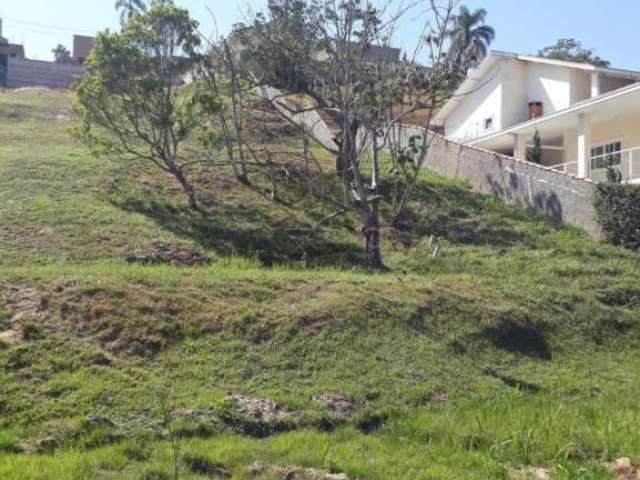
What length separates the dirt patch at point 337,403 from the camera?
797 cm

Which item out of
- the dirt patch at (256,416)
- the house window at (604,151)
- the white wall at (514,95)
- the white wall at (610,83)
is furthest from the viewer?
the white wall at (514,95)

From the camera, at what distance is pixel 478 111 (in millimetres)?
29234

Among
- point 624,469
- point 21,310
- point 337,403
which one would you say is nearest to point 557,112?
point 337,403

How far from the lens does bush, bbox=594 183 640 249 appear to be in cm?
1680

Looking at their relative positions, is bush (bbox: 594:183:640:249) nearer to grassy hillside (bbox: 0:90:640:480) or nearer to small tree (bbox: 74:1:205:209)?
grassy hillside (bbox: 0:90:640:480)

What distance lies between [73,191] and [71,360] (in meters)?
9.29

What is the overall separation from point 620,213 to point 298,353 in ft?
34.4

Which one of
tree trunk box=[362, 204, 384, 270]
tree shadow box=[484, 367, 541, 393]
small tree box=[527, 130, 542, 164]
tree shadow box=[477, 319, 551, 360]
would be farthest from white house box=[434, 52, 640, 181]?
tree shadow box=[484, 367, 541, 393]

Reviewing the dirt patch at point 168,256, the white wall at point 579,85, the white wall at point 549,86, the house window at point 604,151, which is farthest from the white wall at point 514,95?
the dirt patch at point 168,256

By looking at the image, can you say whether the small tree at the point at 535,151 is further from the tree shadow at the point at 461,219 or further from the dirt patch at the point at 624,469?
the dirt patch at the point at 624,469

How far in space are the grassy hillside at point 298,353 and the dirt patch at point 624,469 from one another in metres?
0.25

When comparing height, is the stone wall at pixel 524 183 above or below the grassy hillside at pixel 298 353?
above

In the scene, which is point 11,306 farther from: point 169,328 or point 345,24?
point 345,24

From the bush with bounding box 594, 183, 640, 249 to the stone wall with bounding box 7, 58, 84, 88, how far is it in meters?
31.6
